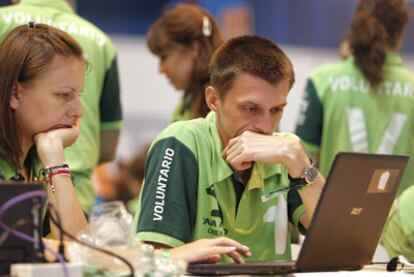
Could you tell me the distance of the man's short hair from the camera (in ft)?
8.88

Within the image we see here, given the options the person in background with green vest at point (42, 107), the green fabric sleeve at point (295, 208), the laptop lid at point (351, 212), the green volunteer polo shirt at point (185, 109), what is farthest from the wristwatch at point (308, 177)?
the green volunteer polo shirt at point (185, 109)

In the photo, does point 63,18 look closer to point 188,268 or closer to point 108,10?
point 188,268

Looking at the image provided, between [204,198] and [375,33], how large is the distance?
1.75 m

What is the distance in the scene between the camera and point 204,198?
8.59 feet

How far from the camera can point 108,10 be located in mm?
7516

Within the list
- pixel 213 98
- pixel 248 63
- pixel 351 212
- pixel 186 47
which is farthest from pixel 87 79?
pixel 351 212

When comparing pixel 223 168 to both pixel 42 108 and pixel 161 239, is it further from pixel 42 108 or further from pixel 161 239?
pixel 42 108

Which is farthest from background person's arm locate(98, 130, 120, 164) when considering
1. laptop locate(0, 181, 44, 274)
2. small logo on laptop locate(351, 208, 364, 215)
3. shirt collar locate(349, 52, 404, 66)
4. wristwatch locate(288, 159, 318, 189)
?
laptop locate(0, 181, 44, 274)

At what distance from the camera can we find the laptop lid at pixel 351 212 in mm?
2199

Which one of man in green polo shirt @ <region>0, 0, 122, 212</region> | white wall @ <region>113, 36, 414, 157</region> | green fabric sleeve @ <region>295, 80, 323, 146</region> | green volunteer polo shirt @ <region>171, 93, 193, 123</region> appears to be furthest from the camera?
white wall @ <region>113, 36, 414, 157</region>

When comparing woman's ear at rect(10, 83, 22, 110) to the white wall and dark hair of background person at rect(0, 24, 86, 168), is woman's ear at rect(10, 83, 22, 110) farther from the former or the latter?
the white wall

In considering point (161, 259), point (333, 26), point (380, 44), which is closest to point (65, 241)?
point (161, 259)

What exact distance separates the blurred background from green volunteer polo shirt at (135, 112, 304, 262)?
3.75 meters

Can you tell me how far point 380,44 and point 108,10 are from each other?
150 inches
